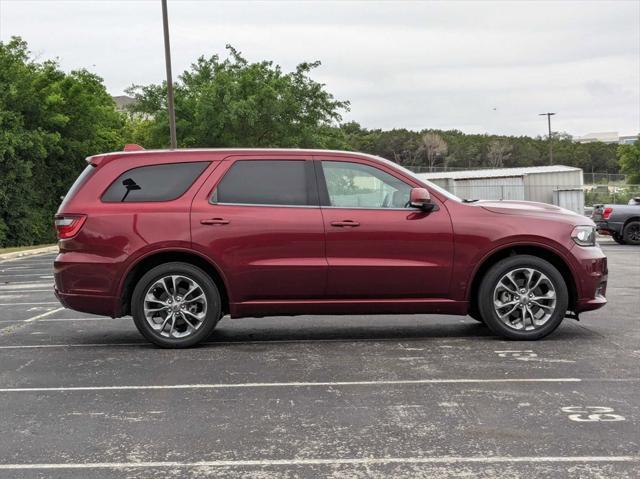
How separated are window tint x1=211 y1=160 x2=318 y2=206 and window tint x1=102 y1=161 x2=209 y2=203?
0.99 feet

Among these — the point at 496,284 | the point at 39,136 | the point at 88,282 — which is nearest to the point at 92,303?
the point at 88,282

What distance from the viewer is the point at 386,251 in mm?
7199

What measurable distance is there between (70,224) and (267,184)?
6.09 feet

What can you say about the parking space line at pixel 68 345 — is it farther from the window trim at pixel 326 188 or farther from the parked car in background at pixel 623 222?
the parked car in background at pixel 623 222

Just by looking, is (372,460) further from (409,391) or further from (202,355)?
(202,355)

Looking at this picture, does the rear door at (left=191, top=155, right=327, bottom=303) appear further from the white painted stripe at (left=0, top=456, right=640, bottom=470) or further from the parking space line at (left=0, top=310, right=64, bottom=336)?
the white painted stripe at (left=0, top=456, right=640, bottom=470)

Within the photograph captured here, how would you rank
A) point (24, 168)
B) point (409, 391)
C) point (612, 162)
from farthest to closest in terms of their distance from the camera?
point (612, 162), point (24, 168), point (409, 391)

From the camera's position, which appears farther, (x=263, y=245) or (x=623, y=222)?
(x=623, y=222)

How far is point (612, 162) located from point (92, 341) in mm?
113056

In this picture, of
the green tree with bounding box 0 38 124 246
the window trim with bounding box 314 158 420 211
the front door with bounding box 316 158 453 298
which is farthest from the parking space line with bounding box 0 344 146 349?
the green tree with bounding box 0 38 124 246

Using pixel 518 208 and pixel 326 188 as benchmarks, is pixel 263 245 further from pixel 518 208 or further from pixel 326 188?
pixel 518 208

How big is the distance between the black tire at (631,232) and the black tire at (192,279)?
1848cm

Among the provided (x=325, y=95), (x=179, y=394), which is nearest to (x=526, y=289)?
(x=179, y=394)

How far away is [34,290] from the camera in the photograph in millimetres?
13219
